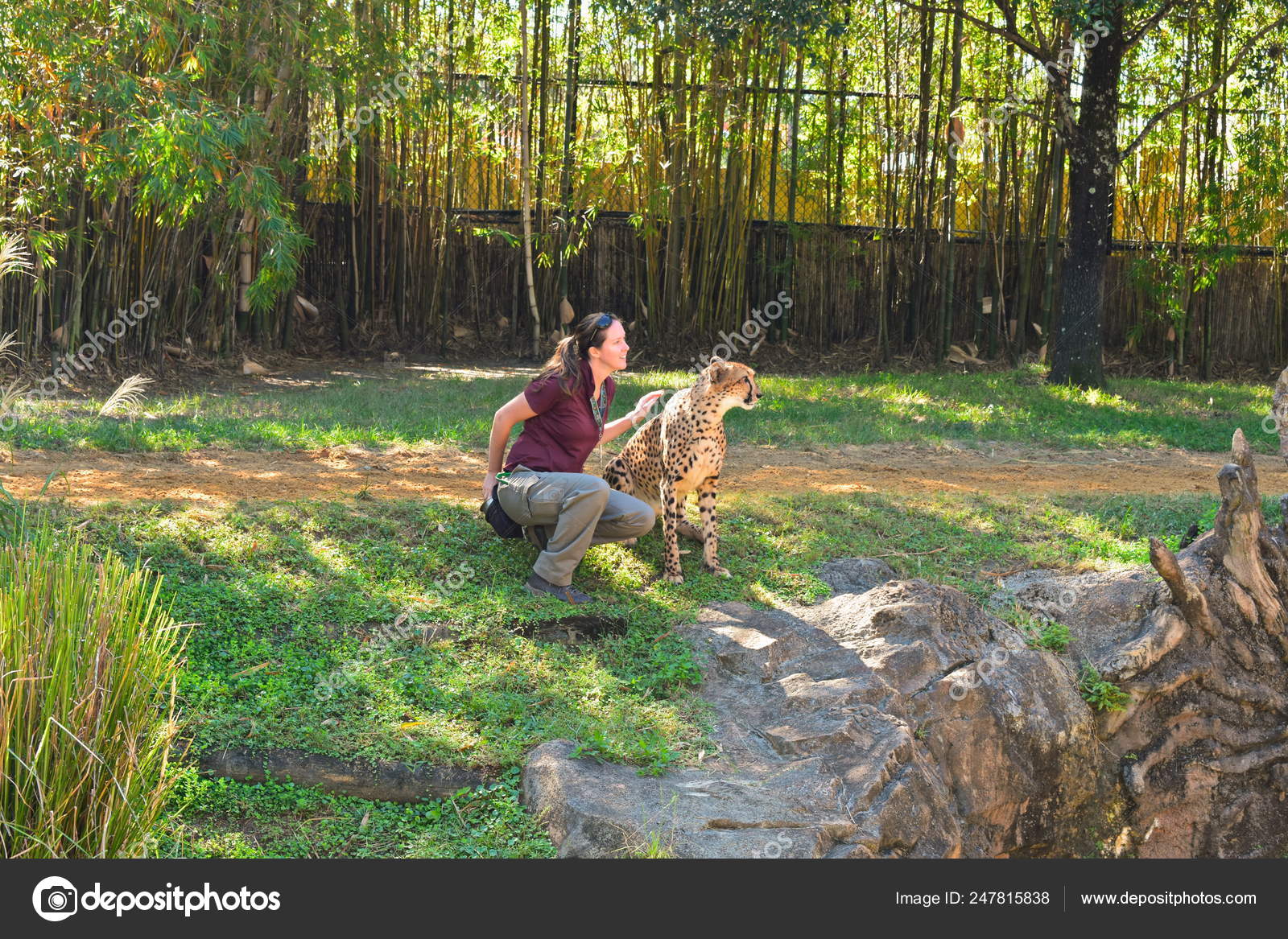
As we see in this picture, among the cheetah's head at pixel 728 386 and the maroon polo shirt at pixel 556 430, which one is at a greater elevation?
the cheetah's head at pixel 728 386

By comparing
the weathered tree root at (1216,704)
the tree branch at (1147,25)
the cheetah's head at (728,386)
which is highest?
the tree branch at (1147,25)

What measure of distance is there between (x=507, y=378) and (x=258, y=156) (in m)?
2.93

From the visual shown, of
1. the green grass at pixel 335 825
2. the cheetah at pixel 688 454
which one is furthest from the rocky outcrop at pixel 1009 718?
Result: the cheetah at pixel 688 454

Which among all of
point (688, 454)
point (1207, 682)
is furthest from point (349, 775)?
point (1207, 682)

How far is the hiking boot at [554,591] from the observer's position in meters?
5.17

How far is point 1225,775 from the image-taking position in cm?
503

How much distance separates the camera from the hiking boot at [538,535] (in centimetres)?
537

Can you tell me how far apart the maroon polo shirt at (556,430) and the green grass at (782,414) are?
2586mm

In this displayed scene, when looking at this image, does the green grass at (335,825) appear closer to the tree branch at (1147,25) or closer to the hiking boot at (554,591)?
the hiking boot at (554,591)

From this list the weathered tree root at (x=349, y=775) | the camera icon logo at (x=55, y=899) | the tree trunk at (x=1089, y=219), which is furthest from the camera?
the tree trunk at (x=1089, y=219)

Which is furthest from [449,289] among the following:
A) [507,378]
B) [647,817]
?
[647,817]

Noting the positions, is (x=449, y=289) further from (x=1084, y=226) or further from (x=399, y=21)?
(x=1084, y=226)

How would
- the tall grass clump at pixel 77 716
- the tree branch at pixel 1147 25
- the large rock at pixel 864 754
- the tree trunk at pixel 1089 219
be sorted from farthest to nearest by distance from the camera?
the tree trunk at pixel 1089 219
the tree branch at pixel 1147 25
the large rock at pixel 864 754
the tall grass clump at pixel 77 716

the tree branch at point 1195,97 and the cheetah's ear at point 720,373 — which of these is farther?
the tree branch at point 1195,97
